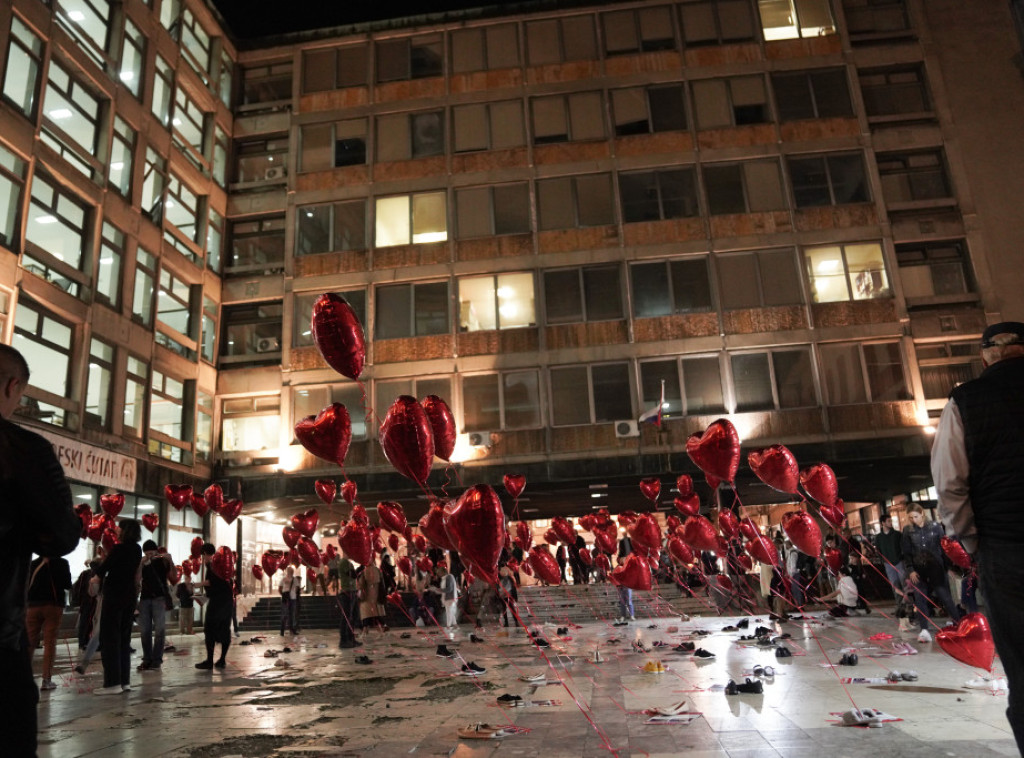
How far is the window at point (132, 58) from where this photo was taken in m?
23.7

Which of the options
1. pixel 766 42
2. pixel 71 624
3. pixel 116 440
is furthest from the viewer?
pixel 766 42

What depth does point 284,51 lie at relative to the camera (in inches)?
1227

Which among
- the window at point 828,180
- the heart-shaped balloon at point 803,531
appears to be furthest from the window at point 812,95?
the heart-shaped balloon at point 803,531

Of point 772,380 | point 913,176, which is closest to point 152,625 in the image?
point 772,380

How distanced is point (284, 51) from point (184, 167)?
757 centimetres

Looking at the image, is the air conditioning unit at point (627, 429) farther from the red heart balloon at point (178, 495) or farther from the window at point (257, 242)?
the window at point (257, 242)

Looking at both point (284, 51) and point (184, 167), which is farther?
point (284, 51)

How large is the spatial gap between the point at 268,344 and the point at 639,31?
60.9 feet

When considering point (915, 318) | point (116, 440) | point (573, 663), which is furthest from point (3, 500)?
point (915, 318)

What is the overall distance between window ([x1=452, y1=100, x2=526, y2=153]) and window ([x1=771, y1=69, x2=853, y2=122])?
9.53 meters

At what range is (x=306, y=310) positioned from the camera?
2811 cm

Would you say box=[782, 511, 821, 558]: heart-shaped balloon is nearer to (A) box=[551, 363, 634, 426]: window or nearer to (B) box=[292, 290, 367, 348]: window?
(A) box=[551, 363, 634, 426]: window

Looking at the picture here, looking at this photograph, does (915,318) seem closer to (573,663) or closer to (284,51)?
(573,663)

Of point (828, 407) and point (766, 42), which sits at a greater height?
point (766, 42)
